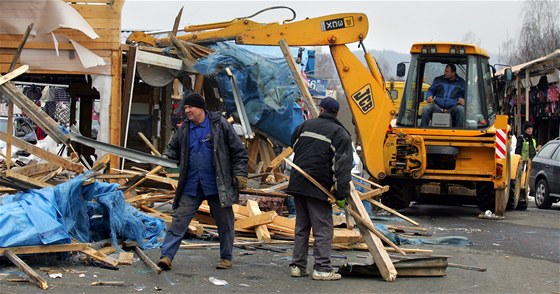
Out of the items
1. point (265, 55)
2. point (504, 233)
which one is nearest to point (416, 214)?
point (504, 233)

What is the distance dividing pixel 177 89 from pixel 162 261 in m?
14.2

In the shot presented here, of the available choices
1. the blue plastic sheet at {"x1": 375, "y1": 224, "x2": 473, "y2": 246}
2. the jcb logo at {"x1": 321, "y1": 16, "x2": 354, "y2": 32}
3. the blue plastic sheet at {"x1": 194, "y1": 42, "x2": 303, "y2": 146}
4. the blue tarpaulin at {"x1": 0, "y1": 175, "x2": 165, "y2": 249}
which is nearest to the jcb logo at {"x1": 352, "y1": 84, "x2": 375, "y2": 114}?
the jcb logo at {"x1": 321, "y1": 16, "x2": 354, "y2": 32}

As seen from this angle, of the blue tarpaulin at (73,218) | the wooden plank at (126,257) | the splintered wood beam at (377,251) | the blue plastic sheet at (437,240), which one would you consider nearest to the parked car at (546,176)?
the blue plastic sheet at (437,240)

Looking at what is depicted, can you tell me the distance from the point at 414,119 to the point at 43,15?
275 inches

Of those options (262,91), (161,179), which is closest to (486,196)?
(262,91)

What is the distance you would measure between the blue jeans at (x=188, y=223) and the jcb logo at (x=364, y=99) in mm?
6092

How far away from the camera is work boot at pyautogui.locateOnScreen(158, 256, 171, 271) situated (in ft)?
28.7

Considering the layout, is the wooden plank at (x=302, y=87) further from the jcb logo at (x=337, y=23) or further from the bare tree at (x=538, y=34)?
the bare tree at (x=538, y=34)

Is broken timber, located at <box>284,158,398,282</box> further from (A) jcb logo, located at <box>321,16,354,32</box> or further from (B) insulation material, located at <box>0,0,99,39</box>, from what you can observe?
(B) insulation material, located at <box>0,0,99,39</box>

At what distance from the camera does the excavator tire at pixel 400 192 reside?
15758 millimetres

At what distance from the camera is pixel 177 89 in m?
22.6

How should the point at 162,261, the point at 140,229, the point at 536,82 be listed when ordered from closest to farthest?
1. the point at 162,261
2. the point at 140,229
3. the point at 536,82

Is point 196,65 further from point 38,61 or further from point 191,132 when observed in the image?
point 191,132

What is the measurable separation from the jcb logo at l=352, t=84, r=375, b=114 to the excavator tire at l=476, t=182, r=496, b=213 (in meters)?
2.67
